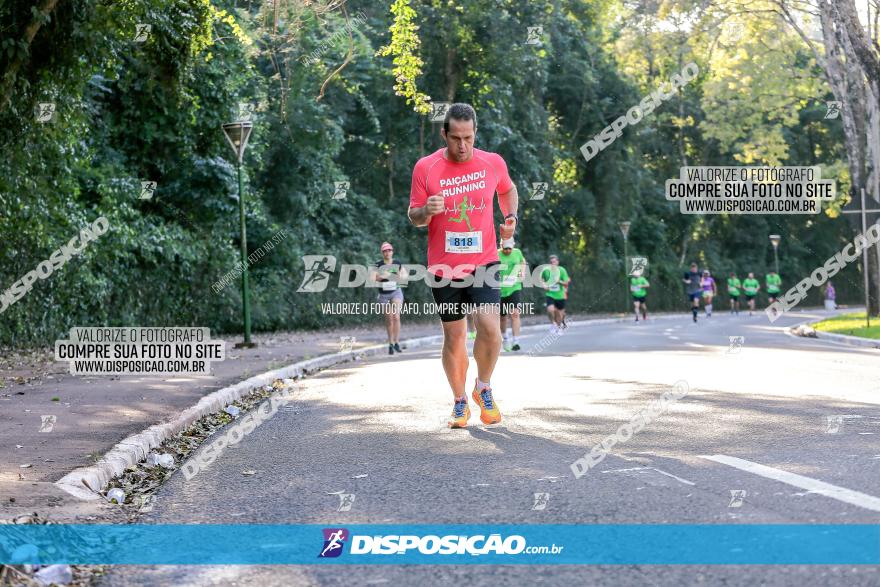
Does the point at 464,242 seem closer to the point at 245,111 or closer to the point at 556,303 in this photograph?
the point at 245,111

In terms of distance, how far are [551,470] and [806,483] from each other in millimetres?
1398

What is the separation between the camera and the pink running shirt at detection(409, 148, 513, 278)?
8.16m

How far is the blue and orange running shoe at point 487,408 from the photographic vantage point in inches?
330

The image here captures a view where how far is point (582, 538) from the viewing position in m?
4.62

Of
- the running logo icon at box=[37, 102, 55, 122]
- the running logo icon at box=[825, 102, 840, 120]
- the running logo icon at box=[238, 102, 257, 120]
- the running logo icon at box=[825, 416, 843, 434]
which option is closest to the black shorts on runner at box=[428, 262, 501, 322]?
the running logo icon at box=[825, 416, 843, 434]

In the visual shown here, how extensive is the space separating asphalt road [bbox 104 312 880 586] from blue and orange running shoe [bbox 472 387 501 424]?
0.12 meters

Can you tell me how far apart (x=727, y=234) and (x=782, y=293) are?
24.7 ft

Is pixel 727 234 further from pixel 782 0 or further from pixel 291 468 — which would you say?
pixel 291 468

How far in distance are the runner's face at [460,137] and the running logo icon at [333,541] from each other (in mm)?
3844

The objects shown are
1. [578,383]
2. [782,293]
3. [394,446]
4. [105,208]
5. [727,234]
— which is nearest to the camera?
[394,446]

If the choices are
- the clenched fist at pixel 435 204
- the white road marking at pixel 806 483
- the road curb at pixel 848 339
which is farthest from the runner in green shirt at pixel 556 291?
the white road marking at pixel 806 483

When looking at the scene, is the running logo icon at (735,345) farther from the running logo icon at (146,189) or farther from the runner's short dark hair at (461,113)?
the running logo icon at (146,189)

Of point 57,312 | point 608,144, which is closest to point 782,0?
point 608,144

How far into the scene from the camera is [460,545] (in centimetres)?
460
